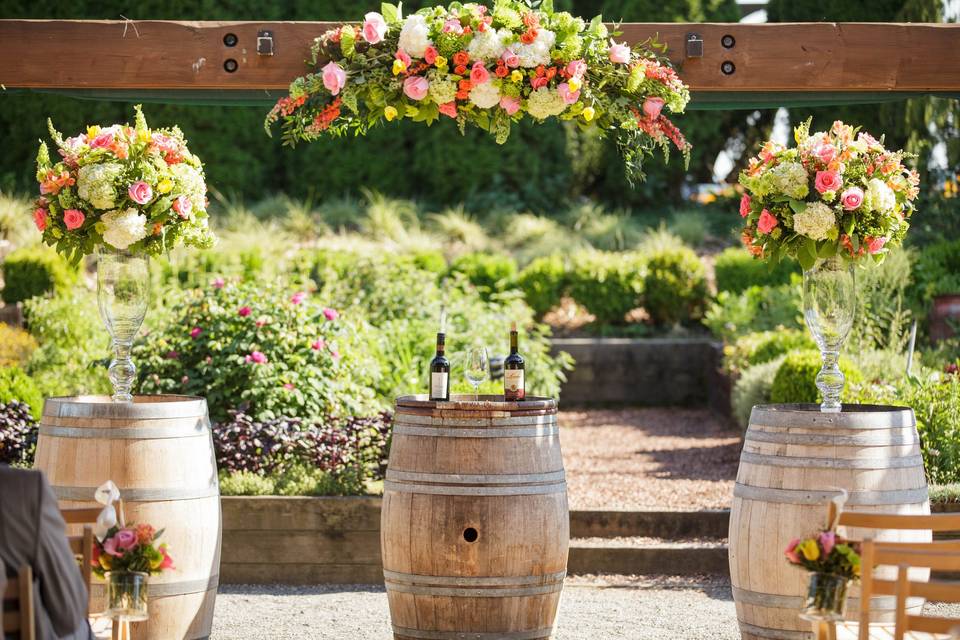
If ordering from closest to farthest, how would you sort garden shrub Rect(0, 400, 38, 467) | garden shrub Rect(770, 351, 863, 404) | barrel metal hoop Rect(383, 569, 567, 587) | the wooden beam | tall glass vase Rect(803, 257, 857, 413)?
barrel metal hoop Rect(383, 569, 567, 587) < tall glass vase Rect(803, 257, 857, 413) < the wooden beam < garden shrub Rect(0, 400, 38, 467) < garden shrub Rect(770, 351, 863, 404)

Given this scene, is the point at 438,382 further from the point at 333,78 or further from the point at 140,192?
the point at 140,192

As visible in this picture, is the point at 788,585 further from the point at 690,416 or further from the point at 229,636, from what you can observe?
the point at 690,416

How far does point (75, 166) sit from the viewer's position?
4.91 meters

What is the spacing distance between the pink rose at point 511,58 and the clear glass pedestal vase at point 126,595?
2.37m

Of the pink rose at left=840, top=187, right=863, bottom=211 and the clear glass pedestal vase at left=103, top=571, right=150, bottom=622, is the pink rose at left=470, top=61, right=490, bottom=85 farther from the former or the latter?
the clear glass pedestal vase at left=103, top=571, right=150, bottom=622

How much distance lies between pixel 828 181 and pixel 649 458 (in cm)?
473

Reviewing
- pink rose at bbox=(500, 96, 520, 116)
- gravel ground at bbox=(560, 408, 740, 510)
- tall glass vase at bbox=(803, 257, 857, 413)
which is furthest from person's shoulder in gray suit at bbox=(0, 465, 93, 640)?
gravel ground at bbox=(560, 408, 740, 510)

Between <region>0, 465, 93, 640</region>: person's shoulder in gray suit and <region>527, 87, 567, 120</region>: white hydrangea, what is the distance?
2.45 meters

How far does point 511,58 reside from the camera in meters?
4.77

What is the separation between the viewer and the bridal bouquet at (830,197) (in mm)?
4762

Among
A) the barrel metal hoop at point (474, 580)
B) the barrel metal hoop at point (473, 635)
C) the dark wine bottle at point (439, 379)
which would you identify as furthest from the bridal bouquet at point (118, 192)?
the barrel metal hoop at point (473, 635)

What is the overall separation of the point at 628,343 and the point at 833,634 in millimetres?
7981

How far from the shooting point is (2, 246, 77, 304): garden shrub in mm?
11398

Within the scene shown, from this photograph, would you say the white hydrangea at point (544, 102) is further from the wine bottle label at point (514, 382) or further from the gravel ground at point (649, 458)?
the gravel ground at point (649, 458)
